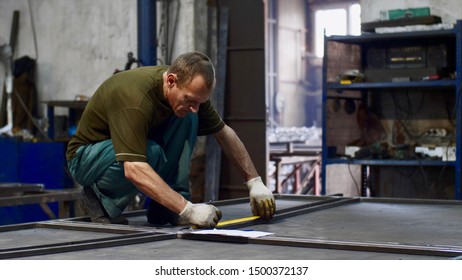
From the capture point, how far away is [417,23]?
566cm

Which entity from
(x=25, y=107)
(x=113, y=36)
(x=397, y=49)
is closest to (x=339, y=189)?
(x=397, y=49)

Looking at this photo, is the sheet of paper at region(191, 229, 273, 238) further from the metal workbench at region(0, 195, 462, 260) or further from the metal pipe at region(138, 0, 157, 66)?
the metal pipe at region(138, 0, 157, 66)

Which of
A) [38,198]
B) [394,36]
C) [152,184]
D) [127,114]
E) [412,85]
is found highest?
[394,36]

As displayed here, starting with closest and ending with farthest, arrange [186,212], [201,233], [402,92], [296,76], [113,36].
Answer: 1. [201,233]
2. [186,212]
3. [402,92]
4. [113,36]
5. [296,76]

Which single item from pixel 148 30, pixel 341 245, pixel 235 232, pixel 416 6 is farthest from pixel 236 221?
pixel 148 30

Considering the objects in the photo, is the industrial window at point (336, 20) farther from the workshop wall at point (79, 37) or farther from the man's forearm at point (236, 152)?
the man's forearm at point (236, 152)

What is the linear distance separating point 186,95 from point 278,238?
75cm

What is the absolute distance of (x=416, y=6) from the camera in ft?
20.0

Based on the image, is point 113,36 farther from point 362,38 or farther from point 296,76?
point 296,76

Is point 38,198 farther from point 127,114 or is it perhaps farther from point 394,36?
point 394,36

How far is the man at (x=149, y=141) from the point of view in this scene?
3059mm

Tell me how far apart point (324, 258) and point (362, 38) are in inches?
144

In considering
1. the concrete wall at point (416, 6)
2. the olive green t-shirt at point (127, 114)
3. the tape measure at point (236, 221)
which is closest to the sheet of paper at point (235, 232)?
the tape measure at point (236, 221)

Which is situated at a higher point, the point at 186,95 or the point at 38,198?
the point at 186,95
